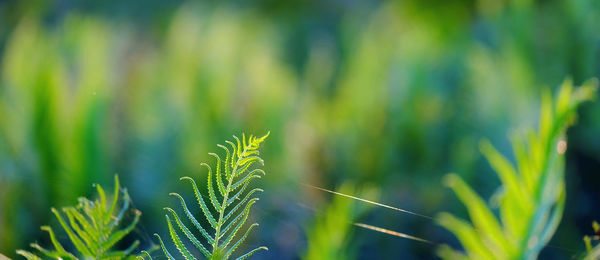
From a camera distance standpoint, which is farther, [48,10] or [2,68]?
[48,10]

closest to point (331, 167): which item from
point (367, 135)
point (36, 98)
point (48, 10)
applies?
point (367, 135)

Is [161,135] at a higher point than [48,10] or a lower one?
lower

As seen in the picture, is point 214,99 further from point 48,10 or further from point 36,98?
point 48,10

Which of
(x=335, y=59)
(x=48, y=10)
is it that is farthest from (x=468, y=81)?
(x=48, y=10)

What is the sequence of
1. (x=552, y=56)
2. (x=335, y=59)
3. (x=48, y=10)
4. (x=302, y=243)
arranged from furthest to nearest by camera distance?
(x=48, y=10)
(x=335, y=59)
(x=552, y=56)
(x=302, y=243)

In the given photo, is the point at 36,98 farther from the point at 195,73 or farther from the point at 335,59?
the point at 335,59

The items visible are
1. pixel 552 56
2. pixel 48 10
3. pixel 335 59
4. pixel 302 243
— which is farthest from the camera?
pixel 48 10
